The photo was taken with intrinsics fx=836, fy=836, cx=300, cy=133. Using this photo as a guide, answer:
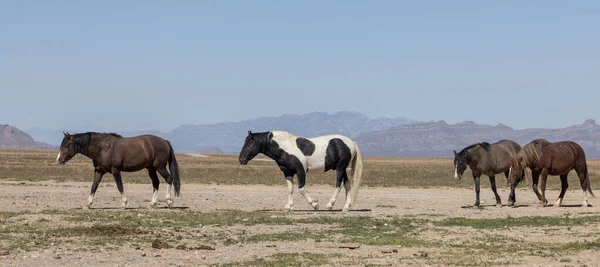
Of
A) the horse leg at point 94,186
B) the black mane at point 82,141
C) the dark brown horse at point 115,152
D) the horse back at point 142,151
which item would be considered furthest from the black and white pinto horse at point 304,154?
the black mane at point 82,141

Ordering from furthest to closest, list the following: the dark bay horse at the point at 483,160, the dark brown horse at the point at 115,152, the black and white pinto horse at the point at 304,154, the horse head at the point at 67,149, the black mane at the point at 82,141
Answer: the dark bay horse at the point at 483,160 → the horse head at the point at 67,149 → the black mane at the point at 82,141 → the dark brown horse at the point at 115,152 → the black and white pinto horse at the point at 304,154

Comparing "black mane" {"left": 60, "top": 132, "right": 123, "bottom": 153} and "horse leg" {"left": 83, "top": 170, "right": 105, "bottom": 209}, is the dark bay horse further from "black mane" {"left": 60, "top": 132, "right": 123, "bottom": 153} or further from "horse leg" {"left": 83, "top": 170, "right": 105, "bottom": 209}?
"black mane" {"left": 60, "top": 132, "right": 123, "bottom": 153}

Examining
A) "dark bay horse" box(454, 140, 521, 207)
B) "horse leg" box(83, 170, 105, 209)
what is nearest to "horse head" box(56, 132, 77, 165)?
"horse leg" box(83, 170, 105, 209)

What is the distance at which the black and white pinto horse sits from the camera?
2489 cm

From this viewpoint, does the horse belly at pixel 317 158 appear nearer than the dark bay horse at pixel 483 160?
Yes

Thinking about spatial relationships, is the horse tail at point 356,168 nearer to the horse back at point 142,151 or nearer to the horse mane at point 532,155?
the horse back at point 142,151

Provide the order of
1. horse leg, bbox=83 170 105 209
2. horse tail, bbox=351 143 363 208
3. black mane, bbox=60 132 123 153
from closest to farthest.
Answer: horse leg, bbox=83 170 105 209, horse tail, bbox=351 143 363 208, black mane, bbox=60 132 123 153

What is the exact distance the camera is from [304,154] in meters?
24.9

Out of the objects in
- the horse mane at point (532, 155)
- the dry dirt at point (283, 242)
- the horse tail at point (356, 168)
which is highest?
the horse mane at point (532, 155)

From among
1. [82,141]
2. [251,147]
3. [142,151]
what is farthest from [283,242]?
[82,141]

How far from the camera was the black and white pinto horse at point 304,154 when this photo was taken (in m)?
24.9

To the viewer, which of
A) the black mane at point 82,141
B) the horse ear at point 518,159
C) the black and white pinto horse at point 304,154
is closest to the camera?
the black and white pinto horse at point 304,154

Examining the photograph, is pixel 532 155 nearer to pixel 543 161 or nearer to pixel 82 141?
pixel 543 161

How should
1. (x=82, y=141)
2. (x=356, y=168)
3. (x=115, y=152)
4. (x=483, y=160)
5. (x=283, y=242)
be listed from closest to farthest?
(x=283, y=242) < (x=356, y=168) < (x=115, y=152) < (x=82, y=141) < (x=483, y=160)
